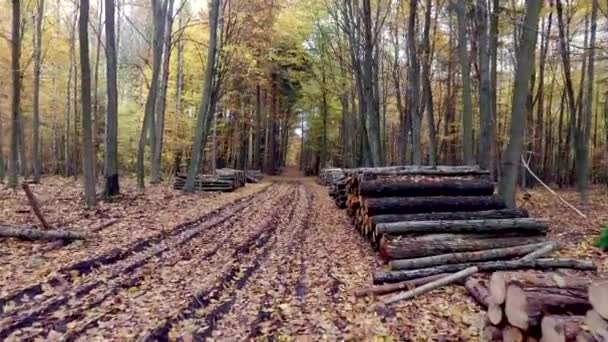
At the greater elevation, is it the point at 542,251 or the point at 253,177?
the point at 253,177

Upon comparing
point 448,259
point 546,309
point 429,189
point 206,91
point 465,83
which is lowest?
point 448,259

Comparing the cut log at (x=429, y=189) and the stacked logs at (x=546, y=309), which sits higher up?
the cut log at (x=429, y=189)

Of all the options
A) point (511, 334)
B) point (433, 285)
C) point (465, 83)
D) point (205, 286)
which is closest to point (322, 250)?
point (433, 285)

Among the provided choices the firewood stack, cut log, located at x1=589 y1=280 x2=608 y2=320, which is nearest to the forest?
cut log, located at x1=589 y1=280 x2=608 y2=320

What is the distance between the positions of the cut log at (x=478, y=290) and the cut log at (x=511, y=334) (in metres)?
1.03

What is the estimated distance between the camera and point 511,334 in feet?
11.3

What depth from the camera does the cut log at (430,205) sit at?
7688 millimetres

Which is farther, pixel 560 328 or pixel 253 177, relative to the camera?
pixel 253 177

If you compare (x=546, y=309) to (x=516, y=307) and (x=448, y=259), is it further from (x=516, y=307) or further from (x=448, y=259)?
(x=448, y=259)

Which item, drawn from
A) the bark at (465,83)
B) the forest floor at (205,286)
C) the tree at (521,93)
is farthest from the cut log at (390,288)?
the bark at (465,83)

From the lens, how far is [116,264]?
588cm

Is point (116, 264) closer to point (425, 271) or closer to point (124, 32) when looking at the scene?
point (425, 271)

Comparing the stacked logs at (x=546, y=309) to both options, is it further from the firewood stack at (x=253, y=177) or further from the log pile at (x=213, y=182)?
the firewood stack at (x=253, y=177)

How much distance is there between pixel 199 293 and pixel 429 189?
502 cm
